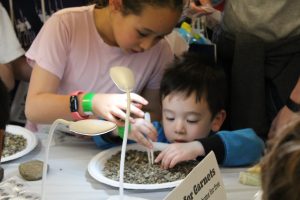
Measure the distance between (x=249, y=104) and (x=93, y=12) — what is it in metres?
0.59

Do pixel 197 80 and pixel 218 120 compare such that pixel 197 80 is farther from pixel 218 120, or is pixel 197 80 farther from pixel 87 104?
pixel 87 104

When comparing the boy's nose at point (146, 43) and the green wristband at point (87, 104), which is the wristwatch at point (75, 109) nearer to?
the green wristband at point (87, 104)

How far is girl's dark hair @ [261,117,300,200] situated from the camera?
1.48ft

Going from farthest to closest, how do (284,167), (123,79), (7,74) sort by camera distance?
(7,74) < (123,79) < (284,167)

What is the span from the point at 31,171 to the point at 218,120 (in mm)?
642

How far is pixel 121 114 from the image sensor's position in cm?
111

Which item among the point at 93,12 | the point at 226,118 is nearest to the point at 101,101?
the point at 93,12

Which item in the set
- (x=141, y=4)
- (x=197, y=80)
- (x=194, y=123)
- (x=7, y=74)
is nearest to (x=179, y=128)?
(x=194, y=123)

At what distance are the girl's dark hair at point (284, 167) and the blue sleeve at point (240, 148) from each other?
687mm

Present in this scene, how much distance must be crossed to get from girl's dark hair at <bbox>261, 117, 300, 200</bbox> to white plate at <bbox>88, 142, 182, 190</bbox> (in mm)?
544

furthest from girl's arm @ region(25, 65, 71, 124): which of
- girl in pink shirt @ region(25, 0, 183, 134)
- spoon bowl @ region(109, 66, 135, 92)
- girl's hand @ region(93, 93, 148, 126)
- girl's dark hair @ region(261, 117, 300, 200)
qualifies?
girl's dark hair @ region(261, 117, 300, 200)

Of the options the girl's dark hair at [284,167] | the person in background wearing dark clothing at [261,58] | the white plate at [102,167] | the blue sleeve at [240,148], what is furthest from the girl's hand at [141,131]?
the girl's dark hair at [284,167]

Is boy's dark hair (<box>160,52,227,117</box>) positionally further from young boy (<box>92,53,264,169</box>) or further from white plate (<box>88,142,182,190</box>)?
white plate (<box>88,142,182,190</box>)

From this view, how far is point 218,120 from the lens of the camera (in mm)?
1452
